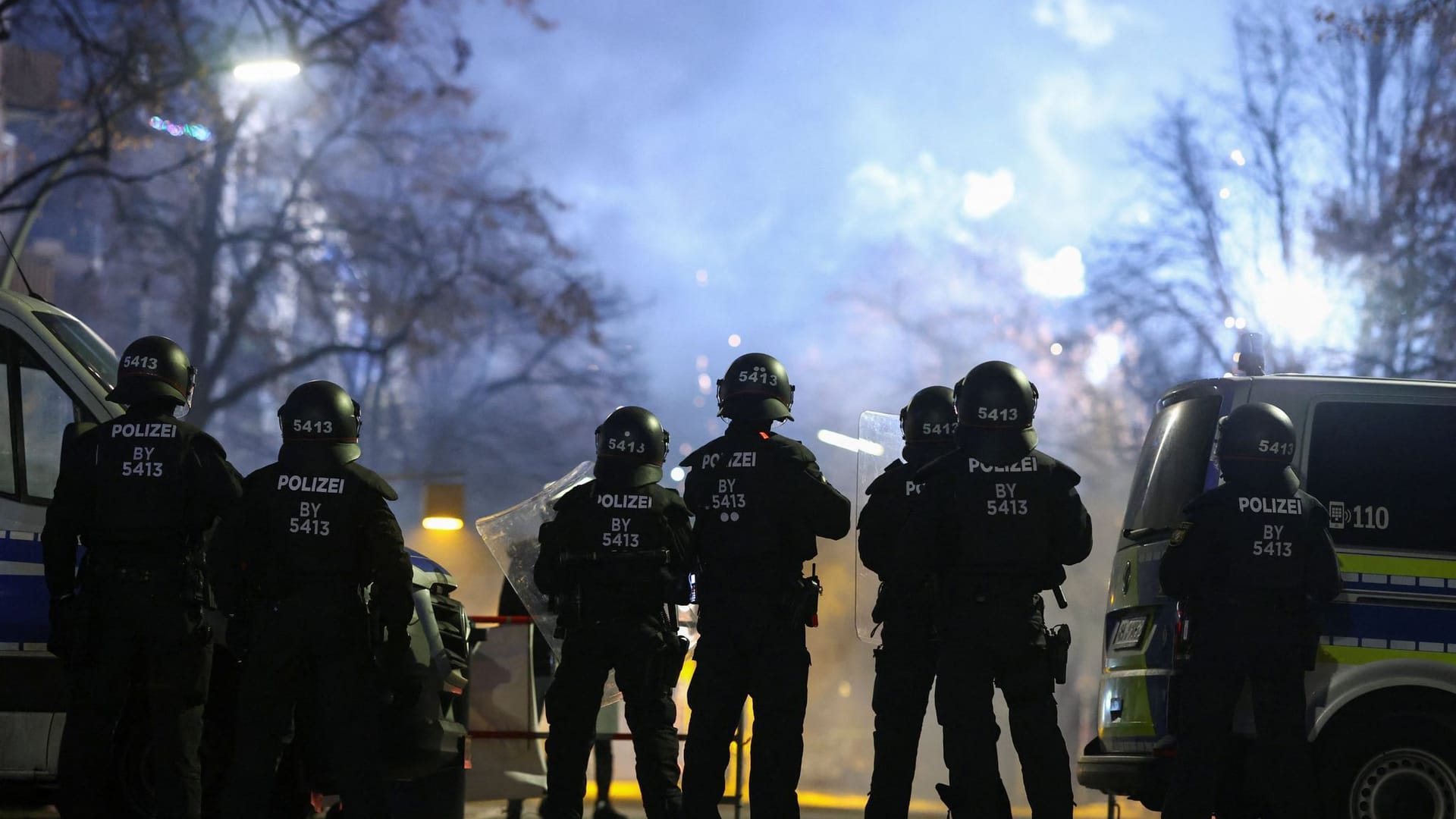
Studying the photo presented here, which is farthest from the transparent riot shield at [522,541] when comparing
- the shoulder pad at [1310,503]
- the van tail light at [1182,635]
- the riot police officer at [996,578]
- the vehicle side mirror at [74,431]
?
the shoulder pad at [1310,503]

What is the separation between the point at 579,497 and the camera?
673cm

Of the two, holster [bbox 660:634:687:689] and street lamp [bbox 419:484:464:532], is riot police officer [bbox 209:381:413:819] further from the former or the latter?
street lamp [bbox 419:484:464:532]

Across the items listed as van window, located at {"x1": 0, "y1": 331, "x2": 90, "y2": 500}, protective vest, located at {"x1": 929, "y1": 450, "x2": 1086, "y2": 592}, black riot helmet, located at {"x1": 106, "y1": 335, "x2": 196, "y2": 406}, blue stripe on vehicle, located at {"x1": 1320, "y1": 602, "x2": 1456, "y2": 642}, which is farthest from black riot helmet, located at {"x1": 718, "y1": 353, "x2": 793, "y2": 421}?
van window, located at {"x1": 0, "y1": 331, "x2": 90, "y2": 500}

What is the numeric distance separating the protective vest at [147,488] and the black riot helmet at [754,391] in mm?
2170

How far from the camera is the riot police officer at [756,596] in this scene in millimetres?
6227

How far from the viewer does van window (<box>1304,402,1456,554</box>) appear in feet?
20.8

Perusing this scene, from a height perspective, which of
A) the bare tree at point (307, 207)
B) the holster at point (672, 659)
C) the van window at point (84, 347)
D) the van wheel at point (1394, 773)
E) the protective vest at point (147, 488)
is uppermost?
the bare tree at point (307, 207)

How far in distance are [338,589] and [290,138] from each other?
765 inches

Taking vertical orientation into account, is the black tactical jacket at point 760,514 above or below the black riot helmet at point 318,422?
below

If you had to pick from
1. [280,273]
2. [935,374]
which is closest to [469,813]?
[280,273]

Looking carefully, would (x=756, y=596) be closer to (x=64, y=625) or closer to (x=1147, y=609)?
(x=1147, y=609)

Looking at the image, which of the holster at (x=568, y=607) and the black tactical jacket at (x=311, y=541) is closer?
the black tactical jacket at (x=311, y=541)

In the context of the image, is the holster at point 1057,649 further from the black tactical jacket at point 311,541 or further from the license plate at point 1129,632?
the black tactical jacket at point 311,541

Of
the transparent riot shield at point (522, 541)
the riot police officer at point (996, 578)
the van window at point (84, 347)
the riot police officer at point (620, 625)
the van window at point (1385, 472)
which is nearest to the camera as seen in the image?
the riot police officer at point (996, 578)
